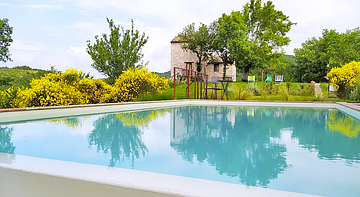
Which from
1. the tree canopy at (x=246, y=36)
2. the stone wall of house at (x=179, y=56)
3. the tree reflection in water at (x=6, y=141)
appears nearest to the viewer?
the tree reflection in water at (x=6, y=141)

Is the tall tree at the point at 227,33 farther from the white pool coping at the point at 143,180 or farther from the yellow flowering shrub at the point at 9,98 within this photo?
the white pool coping at the point at 143,180

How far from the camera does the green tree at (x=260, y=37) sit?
21.5 meters

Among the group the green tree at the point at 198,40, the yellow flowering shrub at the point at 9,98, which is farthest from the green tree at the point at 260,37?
the yellow flowering shrub at the point at 9,98

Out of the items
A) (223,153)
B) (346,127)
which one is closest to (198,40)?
(346,127)

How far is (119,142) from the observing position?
3.30m

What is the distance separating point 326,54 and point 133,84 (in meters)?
26.4

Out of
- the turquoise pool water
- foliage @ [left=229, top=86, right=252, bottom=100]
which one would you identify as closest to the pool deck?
the turquoise pool water

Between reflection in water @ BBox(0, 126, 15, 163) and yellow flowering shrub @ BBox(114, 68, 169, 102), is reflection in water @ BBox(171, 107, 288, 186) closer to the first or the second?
reflection in water @ BBox(0, 126, 15, 163)

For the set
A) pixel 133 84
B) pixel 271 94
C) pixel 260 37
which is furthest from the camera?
pixel 260 37

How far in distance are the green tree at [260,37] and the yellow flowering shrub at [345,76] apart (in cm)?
997

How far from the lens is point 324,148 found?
3.08m

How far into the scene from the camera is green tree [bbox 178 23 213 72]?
23125 mm

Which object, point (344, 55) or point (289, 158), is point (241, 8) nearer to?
point (344, 55)

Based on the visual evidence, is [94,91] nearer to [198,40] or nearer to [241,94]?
[241,94]
